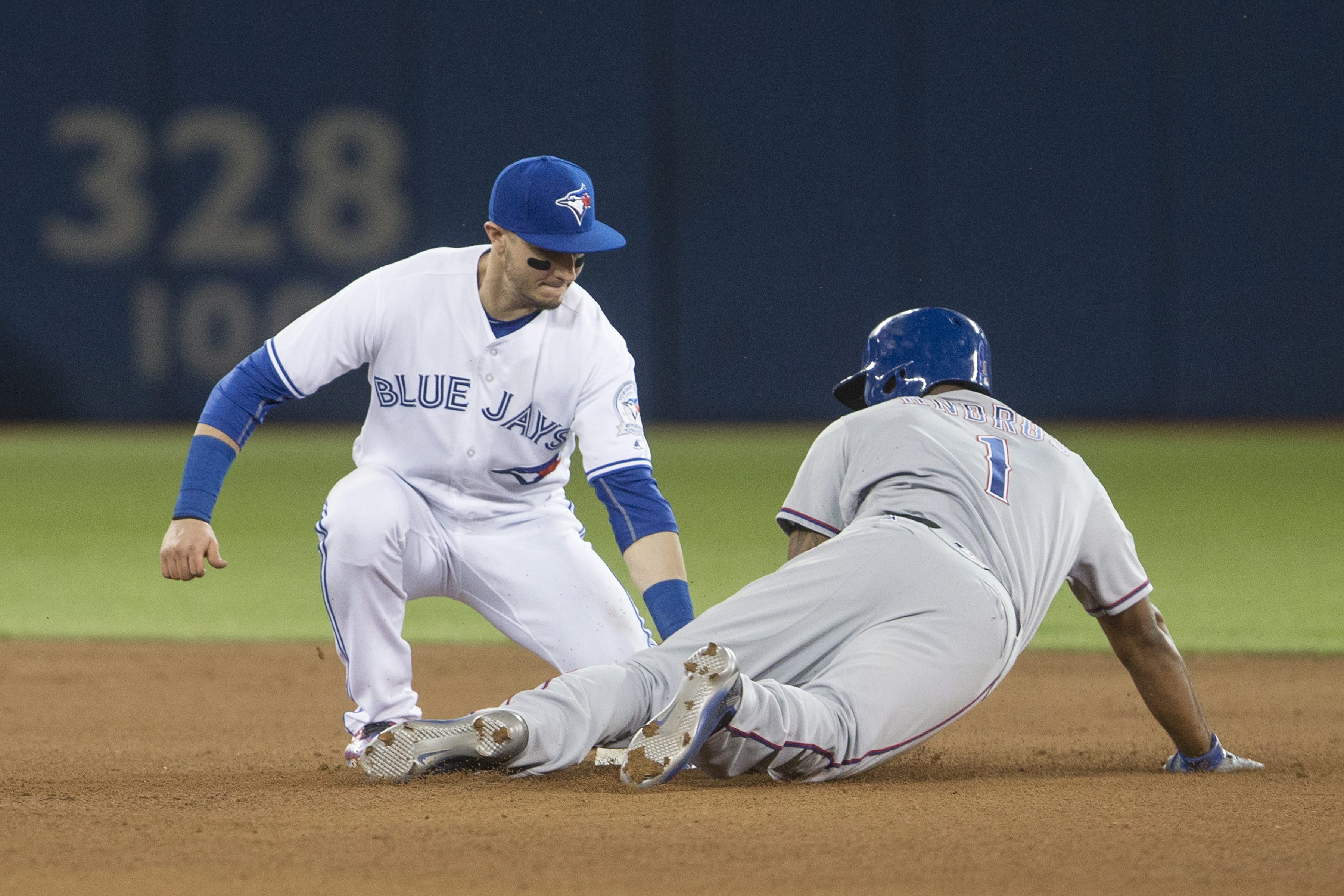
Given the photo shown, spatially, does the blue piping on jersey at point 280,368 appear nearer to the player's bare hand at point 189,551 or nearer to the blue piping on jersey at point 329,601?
the blue piping on jersey at point 329,601

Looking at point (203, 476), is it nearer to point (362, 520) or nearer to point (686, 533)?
point (362, 520)

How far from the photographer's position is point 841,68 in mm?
17406

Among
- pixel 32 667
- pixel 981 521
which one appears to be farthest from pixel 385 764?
pixel 32 667

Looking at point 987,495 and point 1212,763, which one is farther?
point 1212,763

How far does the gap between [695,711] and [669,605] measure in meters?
0.78

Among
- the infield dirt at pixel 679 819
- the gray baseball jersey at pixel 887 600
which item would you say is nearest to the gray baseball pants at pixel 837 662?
the gray baseball jersey at pixel 887 600

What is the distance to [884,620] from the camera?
359cm

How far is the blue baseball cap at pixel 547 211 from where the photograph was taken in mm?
4098

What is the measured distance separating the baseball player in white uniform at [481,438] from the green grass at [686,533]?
259 cm

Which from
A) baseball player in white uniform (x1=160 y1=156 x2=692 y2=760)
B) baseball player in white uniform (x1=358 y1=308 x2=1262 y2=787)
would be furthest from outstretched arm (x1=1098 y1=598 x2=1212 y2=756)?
baseball player in white uniform (x1=160 y1=156 x2=692 y2=760)

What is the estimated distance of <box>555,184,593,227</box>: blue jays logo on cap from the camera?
411 cm

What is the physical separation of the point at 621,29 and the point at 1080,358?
5874 mm

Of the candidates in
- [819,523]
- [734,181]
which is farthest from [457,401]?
[734,181]

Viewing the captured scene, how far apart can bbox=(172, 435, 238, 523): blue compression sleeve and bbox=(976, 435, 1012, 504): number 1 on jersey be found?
1730 millimetres
